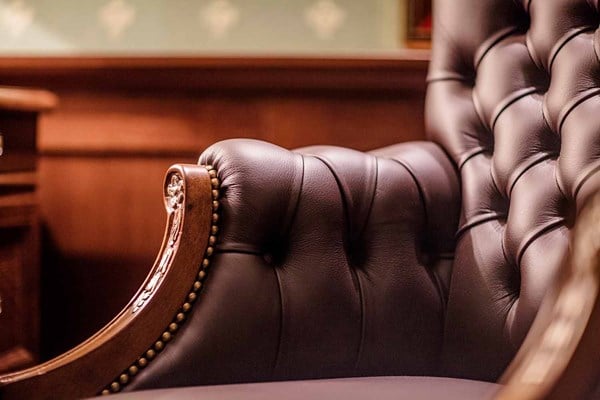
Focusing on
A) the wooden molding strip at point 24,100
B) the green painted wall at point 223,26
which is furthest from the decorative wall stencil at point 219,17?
the wooden molding strip at point 24,100

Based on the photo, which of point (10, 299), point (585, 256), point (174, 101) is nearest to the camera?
point (585, 256)

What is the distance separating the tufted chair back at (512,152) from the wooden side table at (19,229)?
69cm

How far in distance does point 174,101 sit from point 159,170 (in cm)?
13

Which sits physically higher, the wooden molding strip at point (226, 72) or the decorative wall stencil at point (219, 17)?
the decorative wall stencil at point (219, 17)

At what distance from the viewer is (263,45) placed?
1.83 m

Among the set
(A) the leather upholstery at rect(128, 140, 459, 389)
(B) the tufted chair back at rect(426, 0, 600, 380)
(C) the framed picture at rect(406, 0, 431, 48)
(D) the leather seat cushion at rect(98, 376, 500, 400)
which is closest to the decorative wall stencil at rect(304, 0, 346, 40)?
(C) the framed picture at rect(406, 0, 431, 48)

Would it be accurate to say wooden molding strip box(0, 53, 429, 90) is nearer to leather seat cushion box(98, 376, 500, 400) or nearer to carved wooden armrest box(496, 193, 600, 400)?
leather seat cushion box(98, 376, 500, 400)

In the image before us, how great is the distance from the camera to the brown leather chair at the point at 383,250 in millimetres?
848

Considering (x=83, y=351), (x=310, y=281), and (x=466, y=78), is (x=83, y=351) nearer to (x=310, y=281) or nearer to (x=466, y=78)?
(x=310, y=281)

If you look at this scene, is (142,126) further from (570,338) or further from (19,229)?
(570,338)

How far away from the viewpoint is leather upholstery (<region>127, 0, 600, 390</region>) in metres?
0.89

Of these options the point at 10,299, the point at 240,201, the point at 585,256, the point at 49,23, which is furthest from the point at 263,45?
the point at 585,256

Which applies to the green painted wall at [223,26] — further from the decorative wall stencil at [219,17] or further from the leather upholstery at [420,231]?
the leather upholstery at [420,231]

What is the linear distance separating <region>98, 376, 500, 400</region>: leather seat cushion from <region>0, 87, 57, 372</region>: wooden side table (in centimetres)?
65
